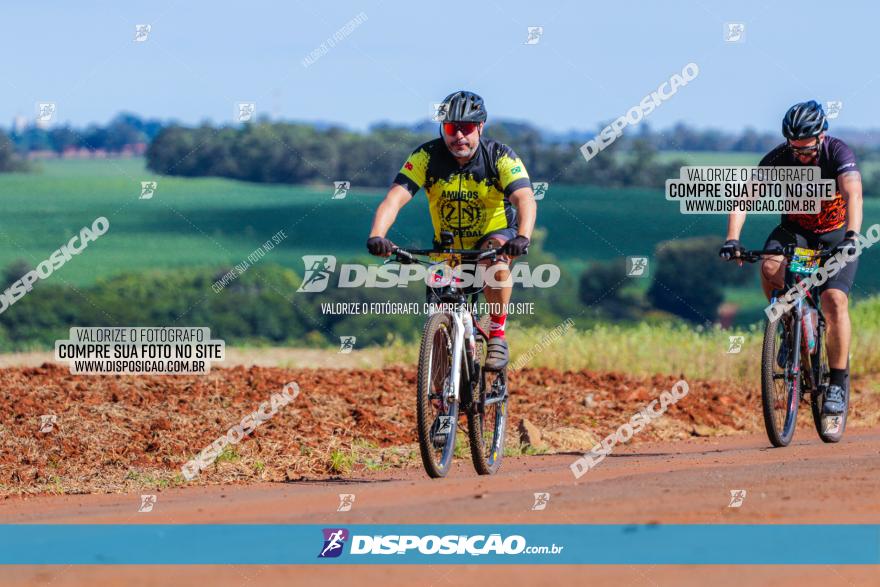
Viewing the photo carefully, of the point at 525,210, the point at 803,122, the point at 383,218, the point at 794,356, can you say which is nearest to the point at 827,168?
the point at 803,122

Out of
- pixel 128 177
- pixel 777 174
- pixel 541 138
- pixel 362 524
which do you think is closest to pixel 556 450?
pixel 777 174

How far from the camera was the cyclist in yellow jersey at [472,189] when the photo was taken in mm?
9273

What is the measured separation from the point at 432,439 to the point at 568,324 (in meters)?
8.22

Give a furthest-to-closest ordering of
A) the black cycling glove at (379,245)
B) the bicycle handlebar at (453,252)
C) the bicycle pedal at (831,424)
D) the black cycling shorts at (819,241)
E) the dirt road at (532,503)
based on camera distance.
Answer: the bicycle pedal at (831,424) → the black cycling shorts at (819,241) → the bicycle handlebar at (453,252) → the black cycling glove at (379,245) → the dirt road at (532,503)

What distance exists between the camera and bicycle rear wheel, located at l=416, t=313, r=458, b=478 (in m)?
8.84

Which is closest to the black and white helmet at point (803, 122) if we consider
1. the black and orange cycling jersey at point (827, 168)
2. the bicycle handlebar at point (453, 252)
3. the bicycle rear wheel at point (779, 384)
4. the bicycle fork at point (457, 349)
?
the black and orange cycling jersey at point (827, 168)

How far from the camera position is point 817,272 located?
34.9 ft

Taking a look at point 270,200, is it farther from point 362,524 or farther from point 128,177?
point 362,524

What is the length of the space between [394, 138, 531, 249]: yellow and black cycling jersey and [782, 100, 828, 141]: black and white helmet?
2259 mm

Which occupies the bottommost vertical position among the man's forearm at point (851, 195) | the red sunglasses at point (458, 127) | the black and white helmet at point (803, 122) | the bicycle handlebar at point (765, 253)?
the bicycle handlebar at point (765, 253)

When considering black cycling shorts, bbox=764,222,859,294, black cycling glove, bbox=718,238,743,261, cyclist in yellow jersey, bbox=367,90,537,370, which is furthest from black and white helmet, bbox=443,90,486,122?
black cycling shorts, bbox=764,222,859,294

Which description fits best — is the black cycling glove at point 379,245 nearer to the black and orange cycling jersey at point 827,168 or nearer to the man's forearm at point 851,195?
the black and orange cycling jersey at point 827,168

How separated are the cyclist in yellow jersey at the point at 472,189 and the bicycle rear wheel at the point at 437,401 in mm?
447

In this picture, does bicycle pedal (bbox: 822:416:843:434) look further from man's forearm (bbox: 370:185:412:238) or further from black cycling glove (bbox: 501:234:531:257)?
man's forearm (bbox: 370:185:412:238)
